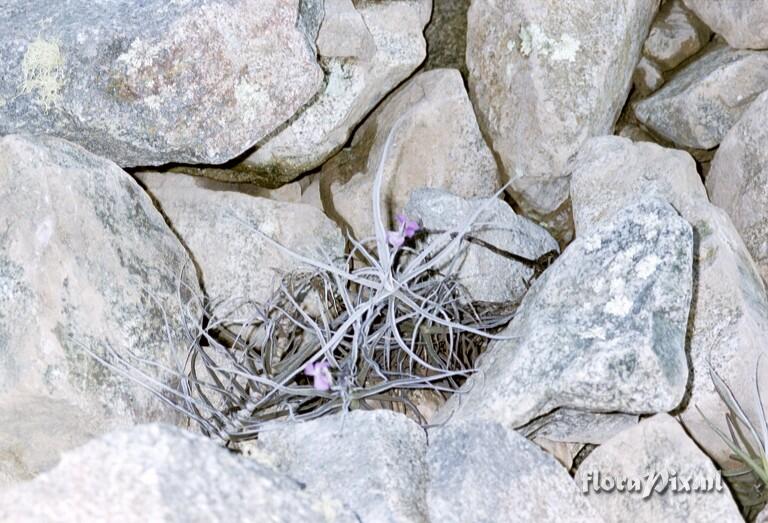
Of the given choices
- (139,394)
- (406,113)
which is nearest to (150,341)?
(139,394)

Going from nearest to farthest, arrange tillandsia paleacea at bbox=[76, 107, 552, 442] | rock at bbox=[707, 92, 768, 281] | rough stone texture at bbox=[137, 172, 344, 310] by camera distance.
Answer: tillandsia paleacea at bbox=[76, 107, 552, 442] < rock at bbox=[707, 92, 768, 281] < rough stone texture at bbox=[137, 172, 344, 310]

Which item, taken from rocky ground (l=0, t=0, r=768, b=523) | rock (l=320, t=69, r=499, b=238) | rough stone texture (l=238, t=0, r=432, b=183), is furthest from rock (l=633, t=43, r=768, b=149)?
rough stone texture (l=238, t=0, r=432, b=183)

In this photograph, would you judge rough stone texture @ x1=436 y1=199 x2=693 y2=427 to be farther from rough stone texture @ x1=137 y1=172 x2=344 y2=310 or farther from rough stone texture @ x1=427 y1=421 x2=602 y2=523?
rough stone texture @ x1=137 y1=172 x2=344 y2=310

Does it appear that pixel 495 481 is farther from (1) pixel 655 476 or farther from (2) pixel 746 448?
(2) pixel 746 448

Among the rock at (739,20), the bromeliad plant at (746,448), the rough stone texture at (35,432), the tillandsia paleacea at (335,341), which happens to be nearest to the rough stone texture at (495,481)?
the tillandsia paleacea at (335,341)

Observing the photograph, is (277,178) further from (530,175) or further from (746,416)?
(746,416)

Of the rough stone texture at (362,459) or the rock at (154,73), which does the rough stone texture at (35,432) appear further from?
the rock at (154,73)
